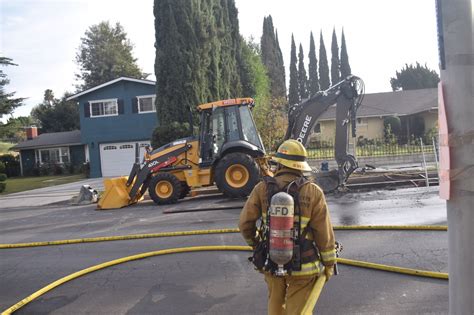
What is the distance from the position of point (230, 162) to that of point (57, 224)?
479cm

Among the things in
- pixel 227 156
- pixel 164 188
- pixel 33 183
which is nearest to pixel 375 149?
pixel 227 156

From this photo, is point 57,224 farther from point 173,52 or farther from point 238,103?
point 173,52

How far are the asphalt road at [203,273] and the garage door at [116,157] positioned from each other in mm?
19656

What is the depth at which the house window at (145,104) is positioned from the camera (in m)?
29.4

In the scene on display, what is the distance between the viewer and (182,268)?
620cm

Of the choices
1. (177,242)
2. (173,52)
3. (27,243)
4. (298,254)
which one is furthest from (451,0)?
(173,52)

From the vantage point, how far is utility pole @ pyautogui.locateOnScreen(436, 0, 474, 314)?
77.0 inches

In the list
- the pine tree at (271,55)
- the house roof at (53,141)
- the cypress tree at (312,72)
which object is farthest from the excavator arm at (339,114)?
the cypress tree at (312,72)

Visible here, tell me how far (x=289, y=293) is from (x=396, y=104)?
39775 mm

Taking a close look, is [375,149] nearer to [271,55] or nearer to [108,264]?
[108,264]

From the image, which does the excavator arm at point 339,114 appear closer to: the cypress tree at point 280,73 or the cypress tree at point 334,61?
the cypress tree at point 280,73

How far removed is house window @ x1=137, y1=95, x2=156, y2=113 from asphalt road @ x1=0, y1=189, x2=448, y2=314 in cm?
1952

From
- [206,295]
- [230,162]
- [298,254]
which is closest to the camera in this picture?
[298,254]

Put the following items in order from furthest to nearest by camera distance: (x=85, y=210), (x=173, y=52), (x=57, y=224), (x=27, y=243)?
(x=173, y=52) < (x=85, y=210) < (x=57, y=224) < (x=27, y=243)
